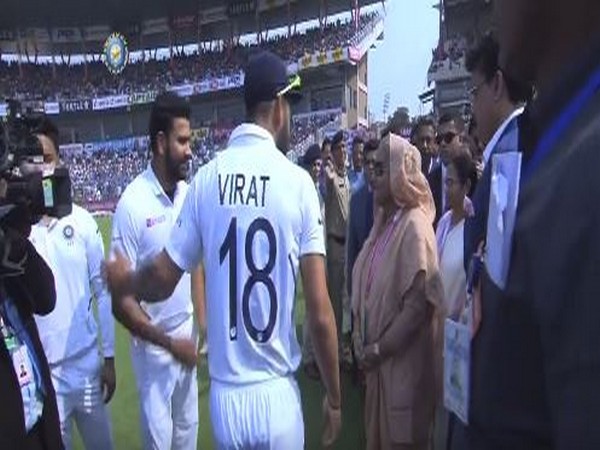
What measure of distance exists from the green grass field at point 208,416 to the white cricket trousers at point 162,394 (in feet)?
2.67

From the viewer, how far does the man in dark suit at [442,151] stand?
5.02m

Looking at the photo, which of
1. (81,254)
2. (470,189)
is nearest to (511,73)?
(470,189)

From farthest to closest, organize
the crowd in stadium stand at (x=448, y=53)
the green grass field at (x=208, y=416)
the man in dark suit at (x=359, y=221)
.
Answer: the crowd in stadium stand at (x=448, y=53)
the man in dark suit at (x=359, y=221)
the green grass field at (x=208, y=416)

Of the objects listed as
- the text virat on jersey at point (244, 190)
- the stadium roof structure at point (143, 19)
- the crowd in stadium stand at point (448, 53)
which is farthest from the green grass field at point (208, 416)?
the stadium roof structure at point (143, 19)

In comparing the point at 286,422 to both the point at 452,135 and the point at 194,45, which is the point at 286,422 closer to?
the point at 452,135

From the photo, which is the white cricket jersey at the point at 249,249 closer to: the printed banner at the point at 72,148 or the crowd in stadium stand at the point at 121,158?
the crowd in stadium stand at the point at 121,158

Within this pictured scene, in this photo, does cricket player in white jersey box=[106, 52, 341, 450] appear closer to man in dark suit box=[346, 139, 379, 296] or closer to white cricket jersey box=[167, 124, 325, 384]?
white cricket jersey box=[167, 124, 325, 384]

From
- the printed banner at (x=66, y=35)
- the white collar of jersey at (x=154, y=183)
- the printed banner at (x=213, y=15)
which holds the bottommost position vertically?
the white collar of jersey at (x=154, y=183)

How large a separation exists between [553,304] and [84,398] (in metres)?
3.29

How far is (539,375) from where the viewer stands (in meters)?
0.82

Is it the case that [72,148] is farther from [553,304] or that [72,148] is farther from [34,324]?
[553,304]

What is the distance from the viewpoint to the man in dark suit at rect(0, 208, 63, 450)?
233 cm

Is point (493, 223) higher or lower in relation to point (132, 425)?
higher

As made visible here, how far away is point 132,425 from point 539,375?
16.0 feet
